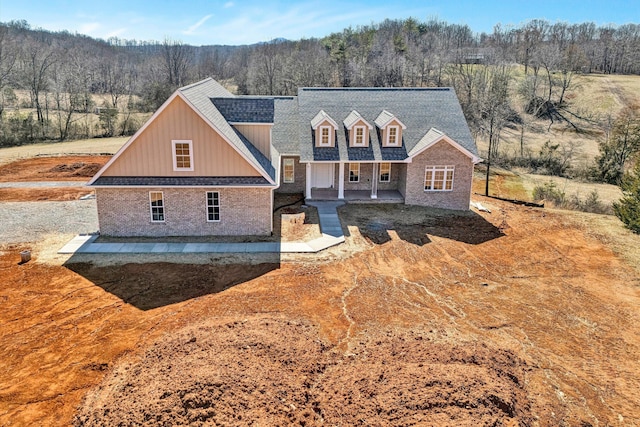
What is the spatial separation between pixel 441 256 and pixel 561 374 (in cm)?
915

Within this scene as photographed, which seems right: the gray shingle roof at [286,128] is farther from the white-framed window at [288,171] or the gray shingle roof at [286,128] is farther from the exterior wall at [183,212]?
the exterior wall at [183,212]

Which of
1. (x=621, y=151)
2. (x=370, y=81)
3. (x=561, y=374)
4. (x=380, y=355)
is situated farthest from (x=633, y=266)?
(x=370, y=81)

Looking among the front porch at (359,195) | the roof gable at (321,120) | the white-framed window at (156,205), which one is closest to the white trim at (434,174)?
the front porch at (359,195)

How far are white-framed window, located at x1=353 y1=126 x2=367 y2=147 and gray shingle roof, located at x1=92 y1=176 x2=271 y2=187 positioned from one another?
855cm

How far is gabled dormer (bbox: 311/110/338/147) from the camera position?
28.0 m

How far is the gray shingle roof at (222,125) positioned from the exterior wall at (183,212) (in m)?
1.77

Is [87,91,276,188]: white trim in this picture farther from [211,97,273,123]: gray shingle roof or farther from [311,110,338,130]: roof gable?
[311,110,338,130]: roof gable

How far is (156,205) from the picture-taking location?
2241cm

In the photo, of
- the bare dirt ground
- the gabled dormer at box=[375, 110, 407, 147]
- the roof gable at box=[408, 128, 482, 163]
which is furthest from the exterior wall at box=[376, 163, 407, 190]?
the bare dirt ground

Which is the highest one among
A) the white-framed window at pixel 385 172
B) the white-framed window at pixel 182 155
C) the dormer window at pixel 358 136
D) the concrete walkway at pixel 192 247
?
the dormer window at pixel 358 136

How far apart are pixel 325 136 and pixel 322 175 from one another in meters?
3.27

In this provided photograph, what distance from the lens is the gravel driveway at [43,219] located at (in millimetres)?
22941

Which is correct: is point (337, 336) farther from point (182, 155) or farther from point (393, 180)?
point (393, 180)

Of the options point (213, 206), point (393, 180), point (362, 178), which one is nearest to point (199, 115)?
point (213, 206)
